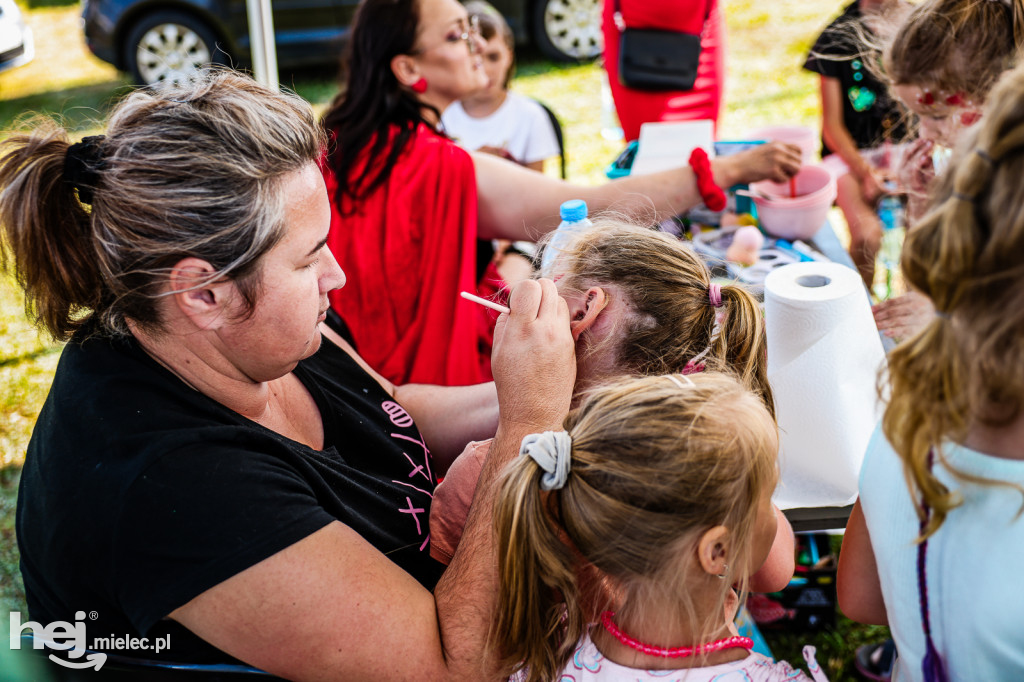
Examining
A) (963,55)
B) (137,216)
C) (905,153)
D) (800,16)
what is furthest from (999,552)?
(800,16)

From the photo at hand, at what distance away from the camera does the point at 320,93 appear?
273 inches

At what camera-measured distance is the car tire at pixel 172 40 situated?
6.69m

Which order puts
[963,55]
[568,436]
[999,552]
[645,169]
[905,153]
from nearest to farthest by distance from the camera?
[999,552] < [568,436] < [963,55] < [645,169] < [905,153]

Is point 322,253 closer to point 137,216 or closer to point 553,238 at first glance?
point 137,216

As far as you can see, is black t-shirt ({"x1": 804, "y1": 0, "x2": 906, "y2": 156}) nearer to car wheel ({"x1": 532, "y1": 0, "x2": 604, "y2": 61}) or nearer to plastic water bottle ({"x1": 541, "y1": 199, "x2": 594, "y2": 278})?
plastic water bottle ({"x1": 541, "y1": 199, "x2": 594, "y2": 278})

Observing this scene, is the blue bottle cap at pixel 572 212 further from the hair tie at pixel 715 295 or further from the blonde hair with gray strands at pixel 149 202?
the blonde hair with gray strands at pixel 149 202

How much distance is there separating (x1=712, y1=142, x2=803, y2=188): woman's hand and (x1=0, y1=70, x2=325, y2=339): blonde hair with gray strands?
1.27m

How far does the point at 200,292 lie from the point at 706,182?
1.43 m

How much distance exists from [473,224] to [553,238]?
48cm

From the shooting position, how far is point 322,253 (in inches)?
55.7

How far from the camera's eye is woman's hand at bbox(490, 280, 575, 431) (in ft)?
4.56

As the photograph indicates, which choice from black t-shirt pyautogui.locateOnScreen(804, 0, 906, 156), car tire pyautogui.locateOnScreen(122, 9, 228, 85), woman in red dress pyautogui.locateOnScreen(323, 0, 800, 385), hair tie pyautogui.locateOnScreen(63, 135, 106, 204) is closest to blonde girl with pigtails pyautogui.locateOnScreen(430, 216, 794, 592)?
woman in red dress pyautogui.locateOnScreen(323, 0, 800, 385)

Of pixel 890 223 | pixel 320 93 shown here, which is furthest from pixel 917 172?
pixel 320 93

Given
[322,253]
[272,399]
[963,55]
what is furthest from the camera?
[963,55]
